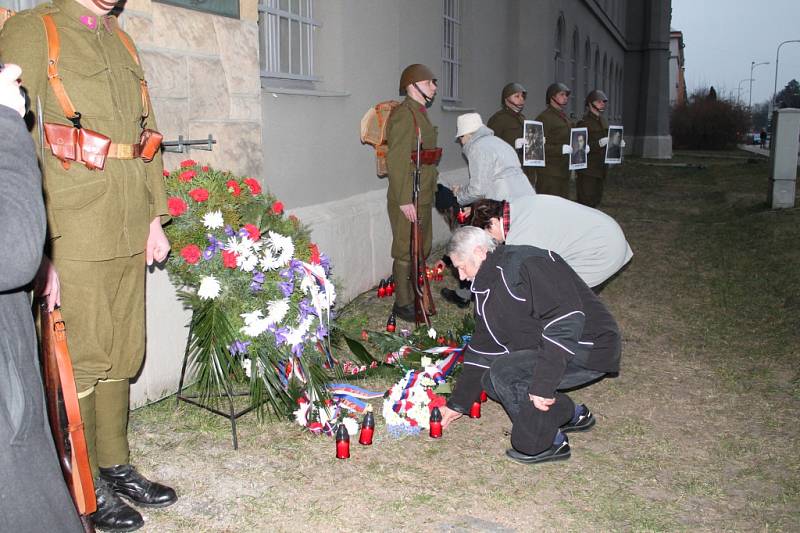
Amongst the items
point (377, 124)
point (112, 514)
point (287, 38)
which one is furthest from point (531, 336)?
point (377, 124)

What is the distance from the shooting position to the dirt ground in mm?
3537

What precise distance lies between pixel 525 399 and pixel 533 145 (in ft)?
20.5

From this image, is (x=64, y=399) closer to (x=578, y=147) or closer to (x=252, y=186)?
(x=252, y=186)

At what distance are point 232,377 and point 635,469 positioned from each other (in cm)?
240

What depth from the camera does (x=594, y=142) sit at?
1284 centimetres

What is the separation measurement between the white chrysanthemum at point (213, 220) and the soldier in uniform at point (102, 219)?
1.26ft

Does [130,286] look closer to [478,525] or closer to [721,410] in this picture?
[478,525]

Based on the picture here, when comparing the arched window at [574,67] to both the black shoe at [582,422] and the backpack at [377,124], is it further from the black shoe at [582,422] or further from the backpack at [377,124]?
the black shoe at [582,422]

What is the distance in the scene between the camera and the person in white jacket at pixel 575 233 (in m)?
4.79

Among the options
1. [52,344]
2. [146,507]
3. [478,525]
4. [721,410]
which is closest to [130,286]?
[146,507]

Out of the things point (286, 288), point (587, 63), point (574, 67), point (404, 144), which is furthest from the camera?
point (587, 63)

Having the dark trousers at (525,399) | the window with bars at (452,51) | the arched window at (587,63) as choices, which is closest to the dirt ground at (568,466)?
the dark trousers at (525,399)

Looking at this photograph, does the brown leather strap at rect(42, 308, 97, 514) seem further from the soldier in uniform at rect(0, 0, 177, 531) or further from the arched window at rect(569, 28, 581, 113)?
the arched window at rect(569, 28, 581, 113)

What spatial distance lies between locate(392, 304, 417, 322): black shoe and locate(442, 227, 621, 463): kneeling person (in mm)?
2750
